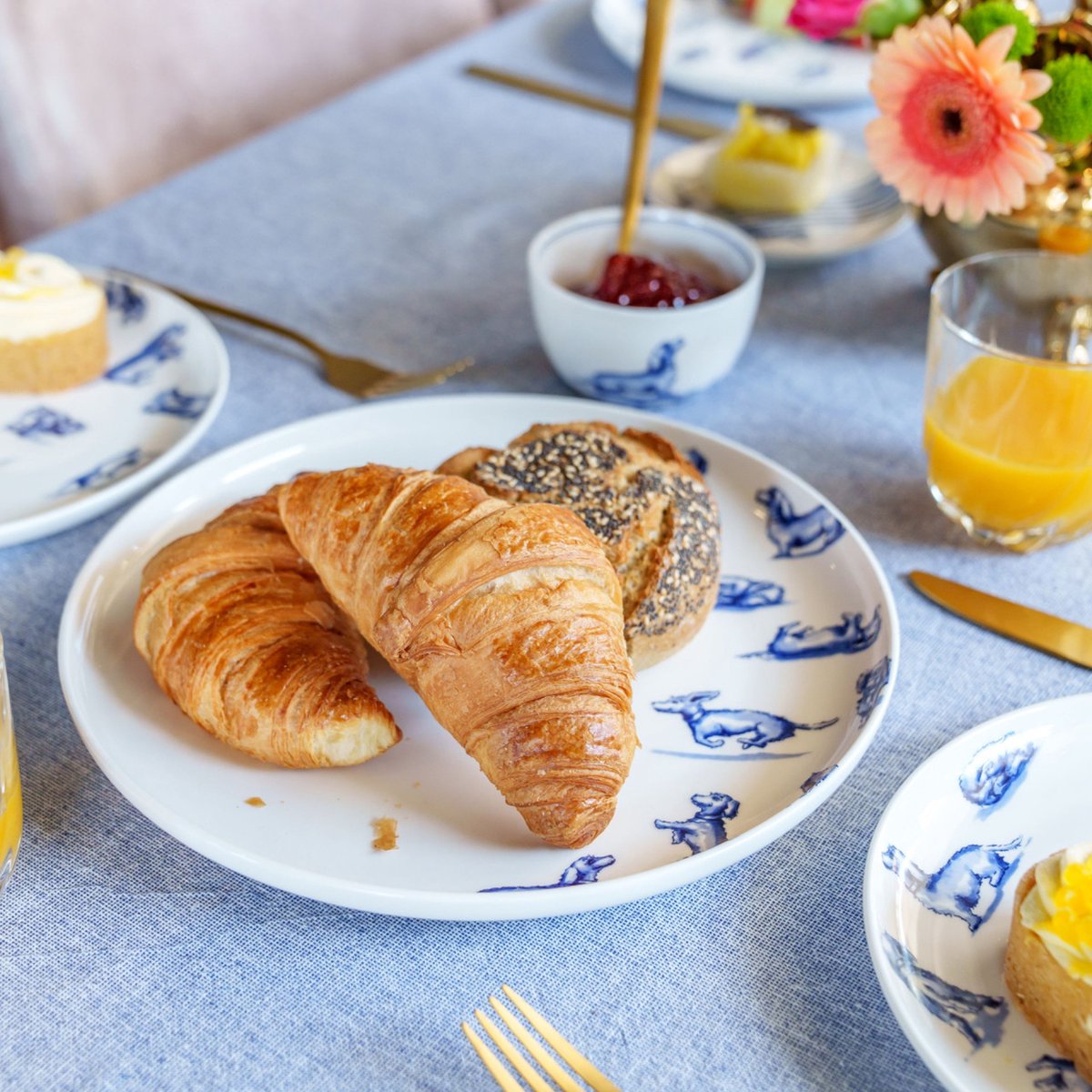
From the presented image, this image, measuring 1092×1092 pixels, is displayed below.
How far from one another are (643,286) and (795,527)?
358 millimetres

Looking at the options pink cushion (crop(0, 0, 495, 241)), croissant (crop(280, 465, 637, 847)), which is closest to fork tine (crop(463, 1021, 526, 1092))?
croissant (crop(280, 465, 637, 847))

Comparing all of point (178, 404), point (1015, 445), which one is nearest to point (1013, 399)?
point (1015, 445)

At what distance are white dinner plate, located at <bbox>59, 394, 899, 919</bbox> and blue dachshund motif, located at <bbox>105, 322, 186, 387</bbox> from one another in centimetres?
28

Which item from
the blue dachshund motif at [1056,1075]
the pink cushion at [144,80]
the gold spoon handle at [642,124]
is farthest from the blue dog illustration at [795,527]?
the pink cushion at [144,80]

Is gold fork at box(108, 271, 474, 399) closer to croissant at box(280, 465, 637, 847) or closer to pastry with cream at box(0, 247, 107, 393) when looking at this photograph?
pastry with cream at box(0, 247, 107, 393)

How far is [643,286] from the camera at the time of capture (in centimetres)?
134

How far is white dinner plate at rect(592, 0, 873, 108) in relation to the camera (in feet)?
6.44

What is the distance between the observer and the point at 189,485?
118cm

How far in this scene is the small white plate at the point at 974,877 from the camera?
69cm

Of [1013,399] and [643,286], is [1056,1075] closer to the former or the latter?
[1013,399]

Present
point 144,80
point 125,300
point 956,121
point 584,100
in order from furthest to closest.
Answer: point 144,80, point 584,100, point 125,300, point 956,121

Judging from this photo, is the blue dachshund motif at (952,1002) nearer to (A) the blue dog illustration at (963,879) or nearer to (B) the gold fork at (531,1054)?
(A) the blue dog illustration at (963,879)

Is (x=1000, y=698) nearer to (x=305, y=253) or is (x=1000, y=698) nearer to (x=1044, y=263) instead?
(x=1044, y=263)

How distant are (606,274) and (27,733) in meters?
0.78
